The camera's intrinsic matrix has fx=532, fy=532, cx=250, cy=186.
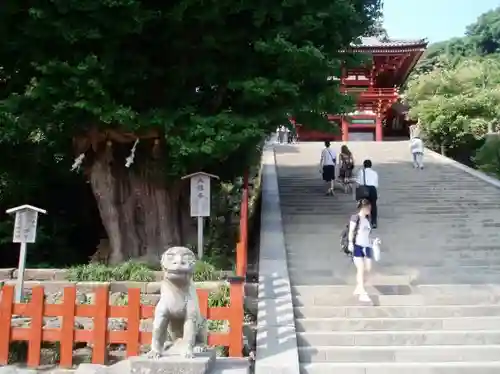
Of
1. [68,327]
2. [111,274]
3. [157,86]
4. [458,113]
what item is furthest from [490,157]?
[68,327]

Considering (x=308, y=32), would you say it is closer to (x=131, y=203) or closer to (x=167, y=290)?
(x=131, y=203)

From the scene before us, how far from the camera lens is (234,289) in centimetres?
559

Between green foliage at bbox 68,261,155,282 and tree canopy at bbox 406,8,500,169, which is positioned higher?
tree canopy at bbox 406,8,500,169

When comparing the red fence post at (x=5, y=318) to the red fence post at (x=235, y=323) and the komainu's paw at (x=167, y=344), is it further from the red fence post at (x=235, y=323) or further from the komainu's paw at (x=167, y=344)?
the red fence post at (x=235, y=323)

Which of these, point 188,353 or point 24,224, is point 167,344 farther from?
point 24,224

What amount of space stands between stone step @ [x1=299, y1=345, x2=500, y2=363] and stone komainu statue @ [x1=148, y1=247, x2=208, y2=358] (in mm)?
1824

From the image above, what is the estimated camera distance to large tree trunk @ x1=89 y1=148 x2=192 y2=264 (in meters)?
9.78

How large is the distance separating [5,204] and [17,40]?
4.15 metres

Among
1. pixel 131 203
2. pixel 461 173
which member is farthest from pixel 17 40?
pixel 461 173

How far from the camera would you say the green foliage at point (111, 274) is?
805cm

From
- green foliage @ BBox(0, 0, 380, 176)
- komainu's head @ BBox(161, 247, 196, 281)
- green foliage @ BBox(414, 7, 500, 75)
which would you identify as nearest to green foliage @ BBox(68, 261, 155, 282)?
green foliage @ BBox(0, 0, 380, 176)

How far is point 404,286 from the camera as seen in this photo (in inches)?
291

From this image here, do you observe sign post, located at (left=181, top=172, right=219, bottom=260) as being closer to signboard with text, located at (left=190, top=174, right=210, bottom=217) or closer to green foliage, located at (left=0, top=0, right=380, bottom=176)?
signboard with text, located at (left=190, top=174, right=210, bottom=217)

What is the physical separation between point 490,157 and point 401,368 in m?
16.2
